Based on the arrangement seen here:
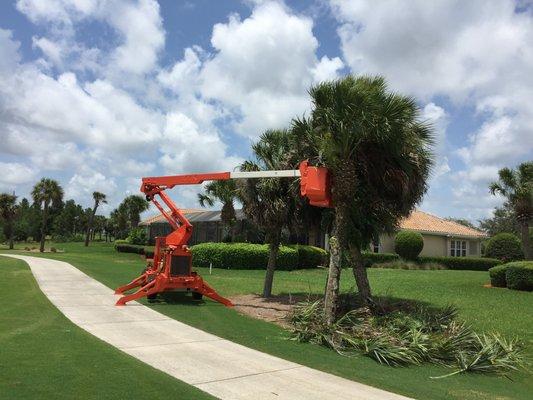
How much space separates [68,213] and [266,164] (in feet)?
255

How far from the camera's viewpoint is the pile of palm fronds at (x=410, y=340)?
8242 millimetres

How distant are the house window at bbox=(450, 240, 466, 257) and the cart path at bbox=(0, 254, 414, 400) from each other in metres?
30.7

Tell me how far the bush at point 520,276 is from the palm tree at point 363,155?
7923 mm

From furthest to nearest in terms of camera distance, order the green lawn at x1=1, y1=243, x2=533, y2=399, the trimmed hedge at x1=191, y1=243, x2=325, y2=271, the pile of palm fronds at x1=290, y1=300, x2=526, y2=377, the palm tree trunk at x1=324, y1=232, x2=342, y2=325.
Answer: the trimmed hedge at x1=191, y1=243, x2=325, y2=271 < the palm tree trunk at x1=324, y1=232, x2=342, y2=325 < the pile of palm fronds at x1=290, y1=300, x2=526, y2=377 < the green lawn at x1=1, y1=243, x2=533, y2=399

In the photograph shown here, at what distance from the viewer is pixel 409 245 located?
104 ft

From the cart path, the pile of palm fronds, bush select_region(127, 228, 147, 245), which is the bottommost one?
the cart path

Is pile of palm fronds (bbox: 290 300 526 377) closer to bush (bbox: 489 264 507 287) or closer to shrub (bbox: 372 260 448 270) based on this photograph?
bush (bbox: 489 264 507 287)

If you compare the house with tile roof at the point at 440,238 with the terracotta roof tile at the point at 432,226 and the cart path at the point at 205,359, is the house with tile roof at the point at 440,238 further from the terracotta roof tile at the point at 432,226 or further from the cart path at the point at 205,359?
the cart path at the point at 205,359

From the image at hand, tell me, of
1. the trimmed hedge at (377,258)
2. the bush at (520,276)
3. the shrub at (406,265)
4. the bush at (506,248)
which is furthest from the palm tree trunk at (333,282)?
the bush at (506,248)

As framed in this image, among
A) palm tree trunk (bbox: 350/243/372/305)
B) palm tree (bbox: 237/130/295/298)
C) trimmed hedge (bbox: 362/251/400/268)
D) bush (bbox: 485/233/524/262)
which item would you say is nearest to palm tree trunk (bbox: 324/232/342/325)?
palm tree trunk (bbox: 350/243/372/305)

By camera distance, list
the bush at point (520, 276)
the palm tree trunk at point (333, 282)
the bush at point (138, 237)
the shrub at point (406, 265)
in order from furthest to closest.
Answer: the bush at point (138, 237) < the shrub at point (406, 265) < the bush at point (520, 276) < the palm tree trunk at point (333, 282)

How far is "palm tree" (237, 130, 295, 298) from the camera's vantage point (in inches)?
544

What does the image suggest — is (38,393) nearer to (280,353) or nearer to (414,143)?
(280,353)

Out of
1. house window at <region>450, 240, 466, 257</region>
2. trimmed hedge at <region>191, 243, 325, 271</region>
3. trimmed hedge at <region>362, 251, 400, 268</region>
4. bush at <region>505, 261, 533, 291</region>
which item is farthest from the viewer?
house window at <region>450, 240, 466, 257</region>
